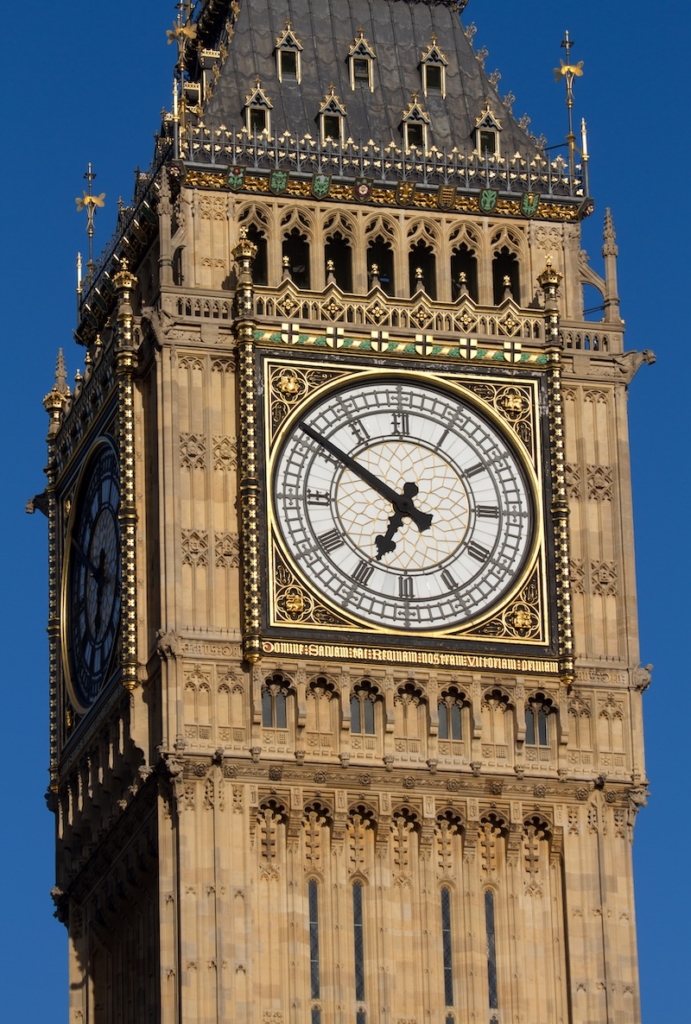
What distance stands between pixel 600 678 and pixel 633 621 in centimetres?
91

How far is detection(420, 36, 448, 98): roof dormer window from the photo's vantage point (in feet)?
205

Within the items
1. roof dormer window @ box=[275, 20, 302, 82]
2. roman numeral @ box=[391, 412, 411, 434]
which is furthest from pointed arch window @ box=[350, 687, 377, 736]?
roof dormer window @ box=[275, 20, 302, 82]

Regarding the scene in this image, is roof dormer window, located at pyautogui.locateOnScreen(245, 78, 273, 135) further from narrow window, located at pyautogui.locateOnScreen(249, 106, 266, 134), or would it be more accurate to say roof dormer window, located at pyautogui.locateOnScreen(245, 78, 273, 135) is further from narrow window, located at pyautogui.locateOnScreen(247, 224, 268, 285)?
narrow window, located at pyautogui.locateOnScreen(247, 224, 268, 285)

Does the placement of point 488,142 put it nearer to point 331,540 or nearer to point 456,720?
point 331,540

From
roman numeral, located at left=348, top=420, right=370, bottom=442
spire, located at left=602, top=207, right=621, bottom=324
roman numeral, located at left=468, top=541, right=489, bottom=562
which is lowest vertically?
roman numeral, located at left=468, top=541, right=489, bottom=562

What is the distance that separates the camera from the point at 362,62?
6256 cm

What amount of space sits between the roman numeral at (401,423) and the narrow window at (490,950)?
18.8 ft

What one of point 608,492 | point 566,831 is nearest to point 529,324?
point 608,492

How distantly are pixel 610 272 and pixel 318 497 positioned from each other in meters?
5.12

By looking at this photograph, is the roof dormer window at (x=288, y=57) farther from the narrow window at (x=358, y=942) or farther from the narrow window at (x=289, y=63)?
the narrow window at (x=358, y=942)

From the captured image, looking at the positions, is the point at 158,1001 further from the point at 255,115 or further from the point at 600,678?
the point at 255,115

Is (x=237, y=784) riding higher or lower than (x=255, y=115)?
lower

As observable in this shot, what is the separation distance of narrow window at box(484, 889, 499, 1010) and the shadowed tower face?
0.03 m

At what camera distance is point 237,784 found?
57.3 meters
